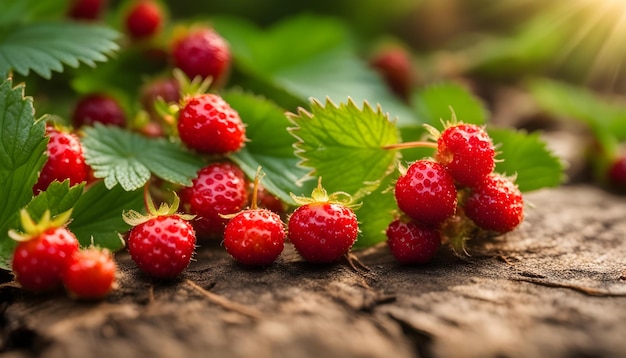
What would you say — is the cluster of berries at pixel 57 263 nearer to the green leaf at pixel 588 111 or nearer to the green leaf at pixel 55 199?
the green leaf at pixel 55 199

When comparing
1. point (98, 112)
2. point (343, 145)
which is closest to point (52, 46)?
point (98, 112)

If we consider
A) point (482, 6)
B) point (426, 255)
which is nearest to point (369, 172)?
point (426, 255)

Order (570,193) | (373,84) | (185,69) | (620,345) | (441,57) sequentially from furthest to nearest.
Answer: (441,57)
(373,84)
(570,193)
(185,69)
(620,345)

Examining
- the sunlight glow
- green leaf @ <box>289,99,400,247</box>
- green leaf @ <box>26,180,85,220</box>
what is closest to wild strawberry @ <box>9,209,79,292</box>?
green leaf @ <box>26,180,85,220</box>

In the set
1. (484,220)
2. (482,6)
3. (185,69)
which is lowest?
(484,220)

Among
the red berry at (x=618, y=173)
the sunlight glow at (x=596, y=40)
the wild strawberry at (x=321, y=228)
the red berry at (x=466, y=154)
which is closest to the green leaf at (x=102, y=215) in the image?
the wild strawberry at (x=321, y=228)

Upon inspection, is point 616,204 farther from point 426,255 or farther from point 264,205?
point 264,205

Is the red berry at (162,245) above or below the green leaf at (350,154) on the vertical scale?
below
